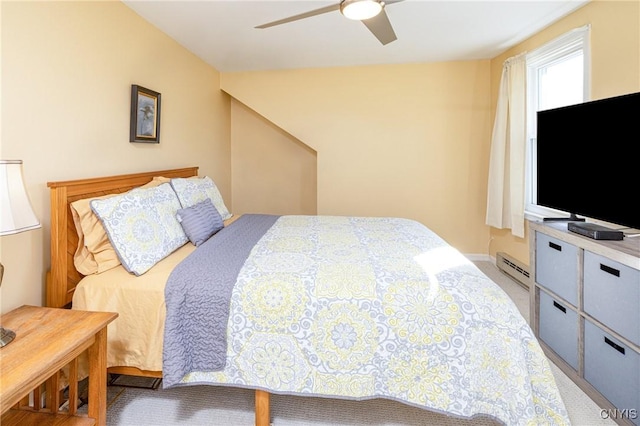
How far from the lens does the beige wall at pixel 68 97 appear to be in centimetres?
164

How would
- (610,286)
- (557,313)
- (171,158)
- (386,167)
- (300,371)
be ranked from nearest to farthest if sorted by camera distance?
1. (300,371)
2. (610,286)
3. (557,313)
4. (171,158)
5. (386,167)

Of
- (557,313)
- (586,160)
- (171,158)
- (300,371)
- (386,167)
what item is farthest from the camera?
(386,167)

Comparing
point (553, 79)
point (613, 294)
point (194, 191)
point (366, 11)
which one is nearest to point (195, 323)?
point (194, 191)

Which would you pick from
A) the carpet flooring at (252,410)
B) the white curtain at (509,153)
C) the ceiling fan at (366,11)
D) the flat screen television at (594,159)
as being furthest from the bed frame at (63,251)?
the white curtain at (509,153)

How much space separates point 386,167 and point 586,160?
2426 mm

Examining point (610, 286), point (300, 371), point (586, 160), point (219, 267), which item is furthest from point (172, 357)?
point (586, 160)

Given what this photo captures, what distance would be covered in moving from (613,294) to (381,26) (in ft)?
7.10

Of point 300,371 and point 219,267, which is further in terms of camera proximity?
point 219,267

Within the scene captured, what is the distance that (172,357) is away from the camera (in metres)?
1.50

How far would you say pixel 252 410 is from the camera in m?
1.72

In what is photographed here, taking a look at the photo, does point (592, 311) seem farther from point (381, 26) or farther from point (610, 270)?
point (381, 26)

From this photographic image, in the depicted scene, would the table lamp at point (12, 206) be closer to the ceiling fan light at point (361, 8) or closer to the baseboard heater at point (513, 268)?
the ceiling fan light at point (361, 8)

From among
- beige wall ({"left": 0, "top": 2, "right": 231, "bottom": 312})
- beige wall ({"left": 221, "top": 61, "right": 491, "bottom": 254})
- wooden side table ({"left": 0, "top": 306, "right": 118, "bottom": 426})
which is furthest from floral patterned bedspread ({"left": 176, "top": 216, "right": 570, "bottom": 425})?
Answer: beige wall ({"left": 221, "top": 61, "right": 491, "bottom": 254})

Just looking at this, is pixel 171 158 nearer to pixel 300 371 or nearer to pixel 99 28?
pixel 99 28
